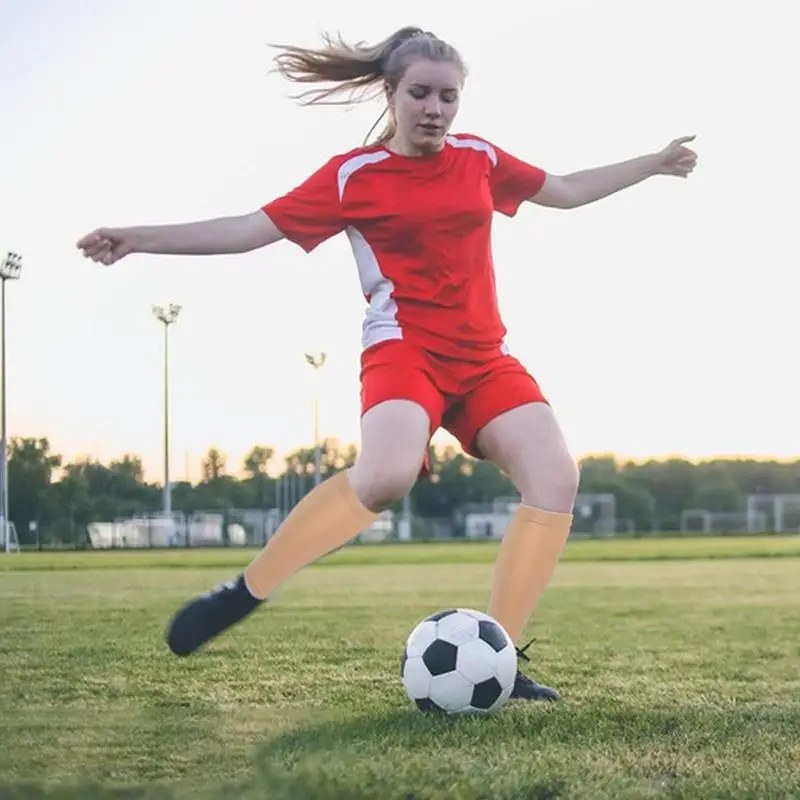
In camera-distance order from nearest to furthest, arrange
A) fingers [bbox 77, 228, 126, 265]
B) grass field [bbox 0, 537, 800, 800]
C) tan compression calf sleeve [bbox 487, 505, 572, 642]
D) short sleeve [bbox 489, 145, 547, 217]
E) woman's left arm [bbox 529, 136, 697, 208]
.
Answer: grass field [bbox 0, 537, 800, 800]
fingers [bbox 77, 228, 126, 265]
tan compression calf sleeve [bbox 487, 505, 572, 642]
short sleeve [bbox 489, 145, 547, 217]
woman's left arm [bbox 529, 136, 697, 208]

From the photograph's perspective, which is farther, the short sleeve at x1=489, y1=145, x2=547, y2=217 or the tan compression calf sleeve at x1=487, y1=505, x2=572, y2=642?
the short sleeve at x1=489, y1=145, x2=547, y2=217

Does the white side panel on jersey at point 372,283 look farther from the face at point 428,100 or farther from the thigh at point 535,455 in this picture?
the thigh at point 535,455

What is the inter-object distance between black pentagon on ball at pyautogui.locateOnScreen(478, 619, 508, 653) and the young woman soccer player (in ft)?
0.92

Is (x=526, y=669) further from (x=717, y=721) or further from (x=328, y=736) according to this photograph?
(x=328, y=736)

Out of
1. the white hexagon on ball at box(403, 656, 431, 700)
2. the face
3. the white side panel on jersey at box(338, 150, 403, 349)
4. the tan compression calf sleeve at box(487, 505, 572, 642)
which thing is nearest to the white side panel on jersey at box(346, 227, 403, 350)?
the white side panel on jersey at box(338, 150, 403, 349)

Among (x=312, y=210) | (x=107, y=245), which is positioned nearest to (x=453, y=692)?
(x=312, y=210)

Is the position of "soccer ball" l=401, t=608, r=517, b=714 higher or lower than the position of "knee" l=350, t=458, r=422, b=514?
lower

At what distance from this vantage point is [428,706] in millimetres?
3934

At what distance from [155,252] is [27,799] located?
6.23 feet

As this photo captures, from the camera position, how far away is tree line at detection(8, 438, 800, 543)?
52.6 metres

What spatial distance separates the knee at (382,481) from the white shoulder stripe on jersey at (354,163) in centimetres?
94

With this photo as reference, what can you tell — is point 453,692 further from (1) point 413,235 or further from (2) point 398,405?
(1) point 413,235

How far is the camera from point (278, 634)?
7383 millimetres

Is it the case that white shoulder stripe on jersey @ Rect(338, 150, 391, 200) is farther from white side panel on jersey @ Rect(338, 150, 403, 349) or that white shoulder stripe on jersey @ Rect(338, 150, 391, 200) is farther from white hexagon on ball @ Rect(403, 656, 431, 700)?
white hexagon on ball @ Rect(403, 656, 431, 700)
